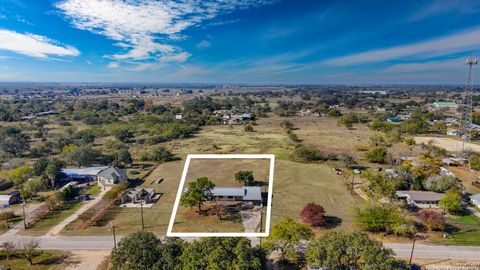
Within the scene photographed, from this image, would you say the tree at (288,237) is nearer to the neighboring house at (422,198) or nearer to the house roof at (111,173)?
the neighboring house at (422,198)

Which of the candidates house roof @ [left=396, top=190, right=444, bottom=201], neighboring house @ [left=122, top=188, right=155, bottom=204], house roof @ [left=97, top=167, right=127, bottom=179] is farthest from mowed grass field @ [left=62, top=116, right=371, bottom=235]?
house roof @ [left=396, top=190, right=444, bottom=201]

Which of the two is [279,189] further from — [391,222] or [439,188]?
[439,188]

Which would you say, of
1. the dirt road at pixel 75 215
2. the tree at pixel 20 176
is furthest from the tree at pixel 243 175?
the tree at pixel 20 176

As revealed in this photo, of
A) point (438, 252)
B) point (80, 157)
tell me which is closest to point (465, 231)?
point (438, 252)

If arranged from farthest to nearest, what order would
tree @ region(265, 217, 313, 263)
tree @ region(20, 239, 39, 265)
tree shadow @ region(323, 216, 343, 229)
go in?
tree shadow @ region(323, 216, 343, 229) → tree @ region(20, 239, 39, 265) → tree @ region(265, 217, 313, 263)

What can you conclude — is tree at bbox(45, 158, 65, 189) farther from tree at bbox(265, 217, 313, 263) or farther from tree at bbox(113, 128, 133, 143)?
tree at bbox(265, 217, 313, 263)

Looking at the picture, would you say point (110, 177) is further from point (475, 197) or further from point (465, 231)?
point (475, 197)
